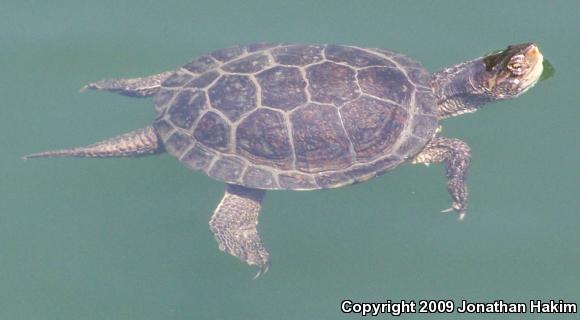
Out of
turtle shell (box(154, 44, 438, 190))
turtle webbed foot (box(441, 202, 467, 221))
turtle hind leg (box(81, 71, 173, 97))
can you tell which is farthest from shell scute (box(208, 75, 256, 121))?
turtle webbed foot (box(441, 202, 467, 221))

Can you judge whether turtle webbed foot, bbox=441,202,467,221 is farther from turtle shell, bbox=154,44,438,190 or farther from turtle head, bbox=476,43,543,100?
turtle head, bbox=476,43,543,100

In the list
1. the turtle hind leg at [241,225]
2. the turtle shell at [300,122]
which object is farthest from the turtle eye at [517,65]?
the turtle hind leg at [241,225]

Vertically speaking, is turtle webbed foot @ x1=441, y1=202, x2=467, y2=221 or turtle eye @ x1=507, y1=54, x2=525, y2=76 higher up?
turtle eye @ x1=507, y1=54, x2=525, y2=76

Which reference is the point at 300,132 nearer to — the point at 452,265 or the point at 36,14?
the point at 452,265

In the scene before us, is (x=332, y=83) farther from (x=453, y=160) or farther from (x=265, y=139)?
(x=453, y=160)

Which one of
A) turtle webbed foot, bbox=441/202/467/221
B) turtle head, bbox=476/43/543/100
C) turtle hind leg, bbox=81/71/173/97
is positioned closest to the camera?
turtle head, bbox=476/43/543/100

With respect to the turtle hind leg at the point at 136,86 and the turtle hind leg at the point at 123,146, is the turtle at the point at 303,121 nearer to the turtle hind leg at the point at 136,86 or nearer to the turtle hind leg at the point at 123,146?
the turtle hind leg at the point at 123,146
